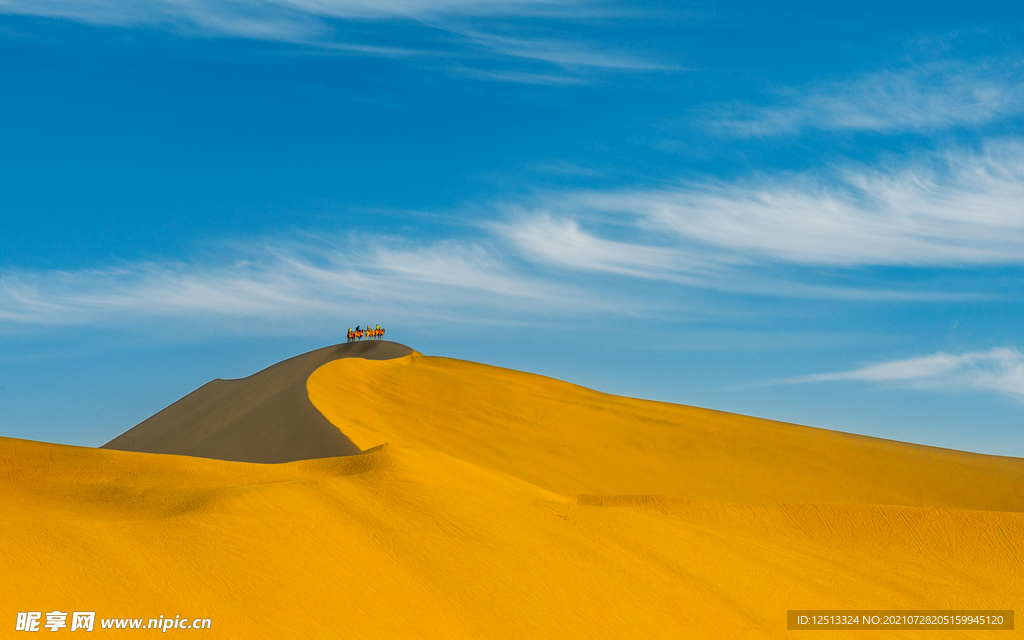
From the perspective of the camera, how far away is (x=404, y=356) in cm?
3462

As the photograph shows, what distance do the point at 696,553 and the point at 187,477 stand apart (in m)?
8.12

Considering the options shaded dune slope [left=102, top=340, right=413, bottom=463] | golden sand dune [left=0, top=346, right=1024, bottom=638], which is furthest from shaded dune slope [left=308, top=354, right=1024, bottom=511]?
golden sand dune [left=0, top=346, right=1024, bottom=638]

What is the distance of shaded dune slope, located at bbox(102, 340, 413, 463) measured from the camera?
20734mm

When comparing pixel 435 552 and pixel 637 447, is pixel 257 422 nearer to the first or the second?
pixel 637 447

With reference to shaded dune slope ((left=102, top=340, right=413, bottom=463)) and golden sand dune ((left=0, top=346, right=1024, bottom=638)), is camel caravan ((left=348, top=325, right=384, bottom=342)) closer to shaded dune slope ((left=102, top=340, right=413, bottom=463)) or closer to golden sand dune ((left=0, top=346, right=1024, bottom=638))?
shaded dune slope ((left=102, top=340, right=413, bottom=463))

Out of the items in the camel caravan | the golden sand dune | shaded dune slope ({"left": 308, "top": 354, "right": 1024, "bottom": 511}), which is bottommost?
the golden sand dune

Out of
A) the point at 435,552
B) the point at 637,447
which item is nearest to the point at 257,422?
the point at 637,447

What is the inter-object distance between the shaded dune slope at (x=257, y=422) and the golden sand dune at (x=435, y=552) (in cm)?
113

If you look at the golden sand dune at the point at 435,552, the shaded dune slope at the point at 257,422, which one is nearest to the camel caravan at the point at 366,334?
the shaded dune slope at the point at 257,422

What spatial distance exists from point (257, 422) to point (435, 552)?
1517cm

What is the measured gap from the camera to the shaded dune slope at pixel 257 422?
20.7 m

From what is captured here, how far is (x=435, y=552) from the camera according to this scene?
408 inches

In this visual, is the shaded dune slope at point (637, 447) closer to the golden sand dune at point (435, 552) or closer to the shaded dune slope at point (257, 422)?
the shaded dune slope at point (257, 422)

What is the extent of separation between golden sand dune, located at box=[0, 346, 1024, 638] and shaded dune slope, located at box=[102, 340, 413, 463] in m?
1.13
